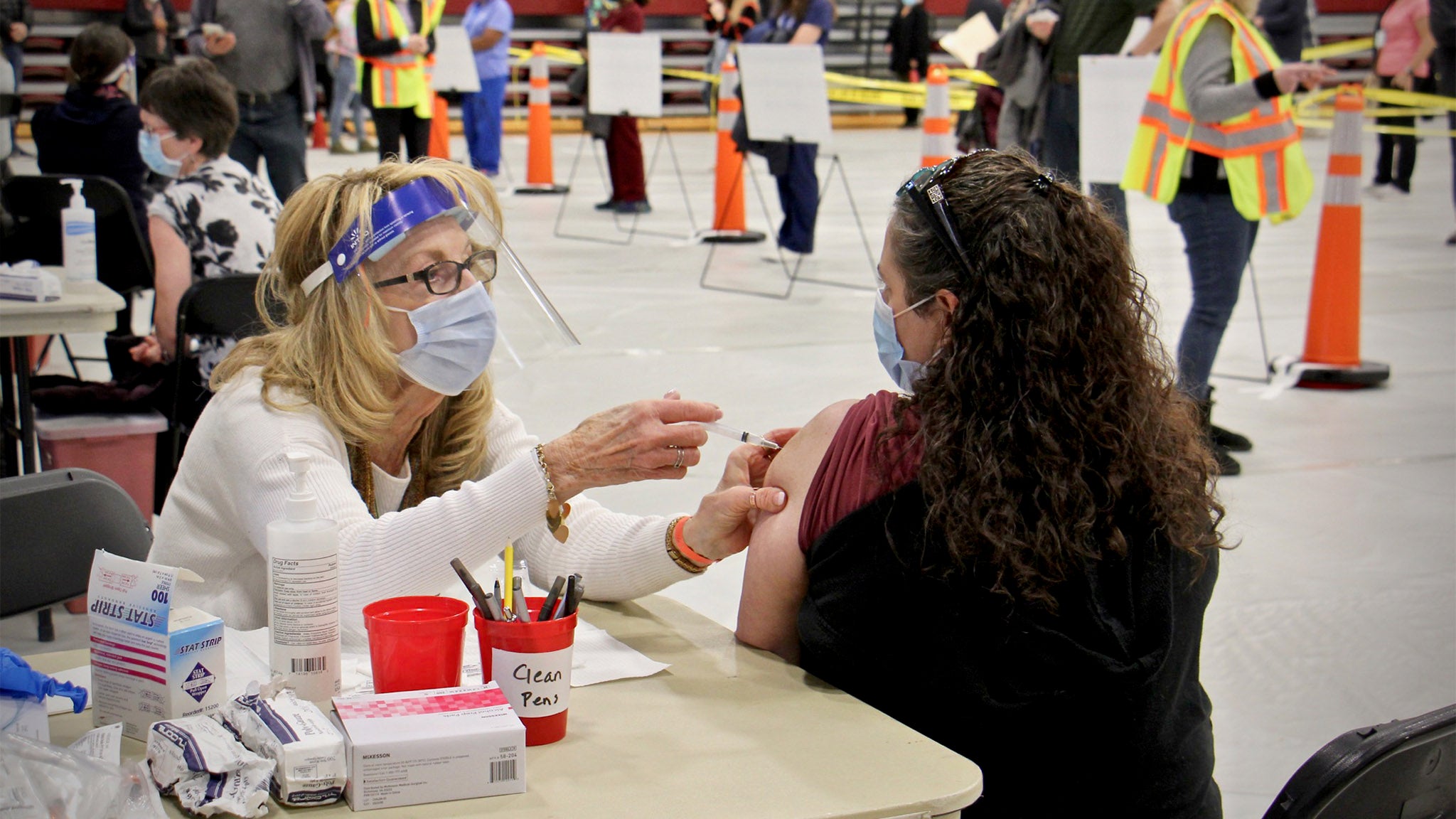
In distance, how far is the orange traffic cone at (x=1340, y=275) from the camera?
5.38m

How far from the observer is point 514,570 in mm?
1539

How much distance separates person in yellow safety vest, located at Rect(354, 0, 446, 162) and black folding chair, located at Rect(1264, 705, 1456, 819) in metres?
8.13

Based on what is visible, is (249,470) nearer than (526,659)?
No

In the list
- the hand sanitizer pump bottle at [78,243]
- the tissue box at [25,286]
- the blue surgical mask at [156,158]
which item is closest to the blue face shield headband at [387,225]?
the tissue box at [25,286]

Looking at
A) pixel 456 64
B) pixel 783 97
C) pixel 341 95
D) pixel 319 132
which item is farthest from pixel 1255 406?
pixel 319 132

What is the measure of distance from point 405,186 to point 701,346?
408 centimetres

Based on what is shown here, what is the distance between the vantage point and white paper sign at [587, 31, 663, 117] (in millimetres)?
9297

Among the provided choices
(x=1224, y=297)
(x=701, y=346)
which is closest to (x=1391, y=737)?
(x=1224, y=297)

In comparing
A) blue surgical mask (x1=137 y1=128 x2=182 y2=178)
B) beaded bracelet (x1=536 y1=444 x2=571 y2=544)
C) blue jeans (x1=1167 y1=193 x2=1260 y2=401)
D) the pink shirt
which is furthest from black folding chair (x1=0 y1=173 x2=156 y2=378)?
the pink shirt

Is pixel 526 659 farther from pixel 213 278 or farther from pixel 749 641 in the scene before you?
pixel 213 278

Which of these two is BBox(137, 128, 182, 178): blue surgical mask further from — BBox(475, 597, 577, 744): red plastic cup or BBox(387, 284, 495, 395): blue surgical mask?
BBox(475, 597, 577, 744): red plastic cup

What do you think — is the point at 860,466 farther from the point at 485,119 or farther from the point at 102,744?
the point at 485,119

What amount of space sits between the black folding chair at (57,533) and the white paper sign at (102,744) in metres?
0.60

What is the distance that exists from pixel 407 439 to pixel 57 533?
0.51m
